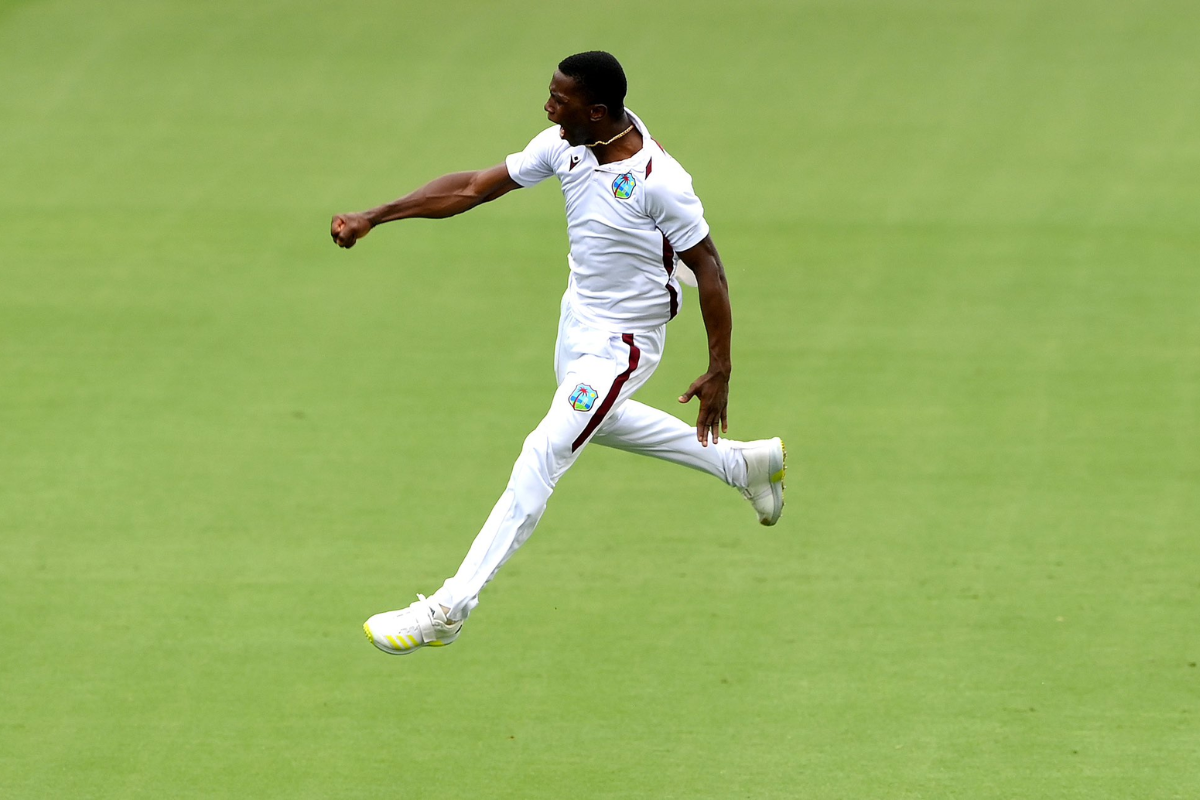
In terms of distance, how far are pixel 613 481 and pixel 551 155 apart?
13.0ft

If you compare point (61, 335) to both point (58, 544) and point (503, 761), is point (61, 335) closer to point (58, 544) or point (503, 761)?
point (58, 544)

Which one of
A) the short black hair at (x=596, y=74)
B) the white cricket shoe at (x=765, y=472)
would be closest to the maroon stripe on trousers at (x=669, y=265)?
the short black hair at (x=596, y=74)

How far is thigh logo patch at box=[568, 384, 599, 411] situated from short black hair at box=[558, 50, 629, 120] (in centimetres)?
118

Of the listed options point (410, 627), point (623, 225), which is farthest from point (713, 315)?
point (410, 627)

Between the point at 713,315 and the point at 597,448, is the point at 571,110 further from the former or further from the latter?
the point at 597,448

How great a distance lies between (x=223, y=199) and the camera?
14859 mm

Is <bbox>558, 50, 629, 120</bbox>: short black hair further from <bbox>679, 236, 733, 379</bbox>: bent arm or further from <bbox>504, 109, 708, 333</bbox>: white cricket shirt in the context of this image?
<bbox>679, 236, 733, 379</bbox>: bent arm

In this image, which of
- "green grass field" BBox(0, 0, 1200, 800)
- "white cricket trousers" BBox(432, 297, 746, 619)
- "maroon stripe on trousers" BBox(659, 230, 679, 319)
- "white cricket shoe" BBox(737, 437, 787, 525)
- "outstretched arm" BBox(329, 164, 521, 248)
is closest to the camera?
"white cricket trousers" BBox(432, 297, 746, 619)

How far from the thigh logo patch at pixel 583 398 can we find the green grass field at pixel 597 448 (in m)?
1.83

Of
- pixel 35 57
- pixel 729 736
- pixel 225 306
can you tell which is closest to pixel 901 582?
pixel 729 736

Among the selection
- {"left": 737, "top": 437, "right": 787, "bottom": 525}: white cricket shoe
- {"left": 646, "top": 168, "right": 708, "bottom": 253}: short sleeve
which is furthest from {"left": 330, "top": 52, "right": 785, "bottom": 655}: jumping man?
{"left": 737, "top": 437, "right": 787, "bottom": 525}: white cricket shoe

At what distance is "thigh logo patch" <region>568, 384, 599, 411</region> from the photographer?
673 centimetres

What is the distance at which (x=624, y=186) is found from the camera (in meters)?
6.57

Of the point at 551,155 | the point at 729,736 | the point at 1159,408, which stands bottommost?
the point at 1159,408
